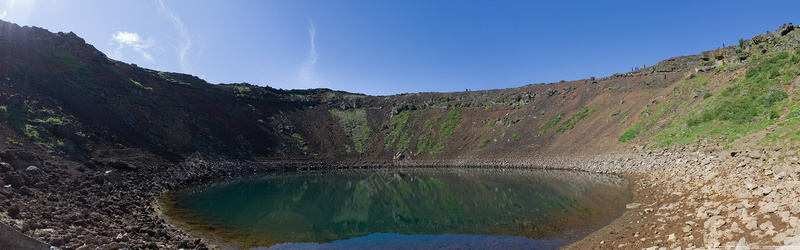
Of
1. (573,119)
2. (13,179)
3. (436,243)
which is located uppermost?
(573,119)

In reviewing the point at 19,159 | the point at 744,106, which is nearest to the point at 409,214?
the point at 19,159

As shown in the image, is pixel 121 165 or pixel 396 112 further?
pixel 396 112

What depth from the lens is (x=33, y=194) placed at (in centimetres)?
1438

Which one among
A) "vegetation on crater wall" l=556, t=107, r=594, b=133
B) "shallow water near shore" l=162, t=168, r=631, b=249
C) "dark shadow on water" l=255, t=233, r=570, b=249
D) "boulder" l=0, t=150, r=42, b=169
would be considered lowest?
"dark shadow on water" l=255, t=233, r=570, b=249

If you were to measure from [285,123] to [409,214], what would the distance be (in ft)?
210

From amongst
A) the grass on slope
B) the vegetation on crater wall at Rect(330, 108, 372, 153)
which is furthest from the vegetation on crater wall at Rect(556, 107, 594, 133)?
the vegetation on crater wall at Rect(330, 108, 372, 153)

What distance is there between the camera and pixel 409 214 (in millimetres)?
22797

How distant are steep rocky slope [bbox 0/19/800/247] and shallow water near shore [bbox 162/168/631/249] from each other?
3.84 m

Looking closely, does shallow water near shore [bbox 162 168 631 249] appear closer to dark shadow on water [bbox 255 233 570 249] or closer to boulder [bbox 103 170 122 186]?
dark shadow on water [bbox 255 233 570 249]

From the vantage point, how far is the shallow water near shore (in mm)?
→ 16172

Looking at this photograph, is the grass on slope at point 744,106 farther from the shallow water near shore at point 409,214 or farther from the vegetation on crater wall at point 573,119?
the vegetation on crater wall at point 573,119

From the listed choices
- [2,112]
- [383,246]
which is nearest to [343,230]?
[383,246]

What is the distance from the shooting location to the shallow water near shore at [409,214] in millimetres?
16172

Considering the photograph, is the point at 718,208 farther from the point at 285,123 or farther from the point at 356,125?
the point at 285,123
